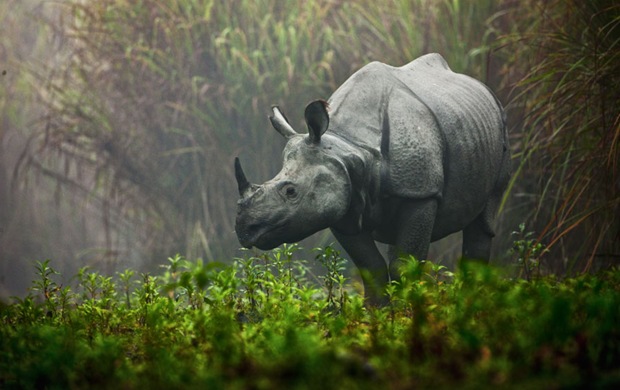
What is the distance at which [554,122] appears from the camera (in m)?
5.30

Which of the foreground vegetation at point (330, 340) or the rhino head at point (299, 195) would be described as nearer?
the foreground vegetation at point (330, 340)

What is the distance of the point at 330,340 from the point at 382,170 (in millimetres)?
1227

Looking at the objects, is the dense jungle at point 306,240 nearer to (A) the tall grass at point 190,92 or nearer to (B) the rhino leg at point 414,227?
(A) the tall grass at point 190,92

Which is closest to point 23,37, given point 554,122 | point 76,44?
point 76,44

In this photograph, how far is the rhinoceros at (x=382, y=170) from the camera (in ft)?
11.6

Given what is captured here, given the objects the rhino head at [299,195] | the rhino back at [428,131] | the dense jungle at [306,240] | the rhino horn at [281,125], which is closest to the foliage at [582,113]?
the dense jungle at [306,240]

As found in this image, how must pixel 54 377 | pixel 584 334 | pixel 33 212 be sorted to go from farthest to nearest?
pixel 33 212 → pixel 54 377 → pixel 584 334

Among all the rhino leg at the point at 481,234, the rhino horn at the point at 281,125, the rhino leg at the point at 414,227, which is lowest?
the rhino leg at the point at 481,234

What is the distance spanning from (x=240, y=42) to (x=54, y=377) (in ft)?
21.0

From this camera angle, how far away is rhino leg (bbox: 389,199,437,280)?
382 centimetres

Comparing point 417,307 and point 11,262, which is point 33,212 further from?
point 417,307

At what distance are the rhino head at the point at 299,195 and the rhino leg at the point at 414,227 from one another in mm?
360

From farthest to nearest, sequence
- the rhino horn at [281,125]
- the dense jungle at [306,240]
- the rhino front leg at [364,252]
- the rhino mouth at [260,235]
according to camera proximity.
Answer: the rhino front leg at [364,252]
the rhino horn at [281,125]
the rhino mouth at [260,235]
the dense jungle at [306,240]

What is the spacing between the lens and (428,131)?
3906mm
